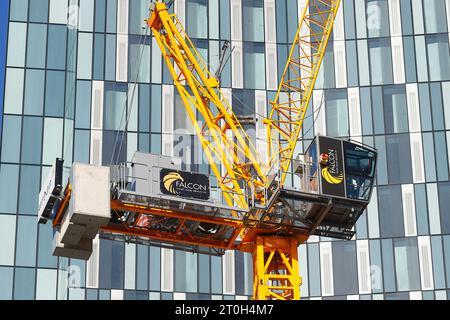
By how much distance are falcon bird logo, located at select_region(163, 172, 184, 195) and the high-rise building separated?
24.2 m

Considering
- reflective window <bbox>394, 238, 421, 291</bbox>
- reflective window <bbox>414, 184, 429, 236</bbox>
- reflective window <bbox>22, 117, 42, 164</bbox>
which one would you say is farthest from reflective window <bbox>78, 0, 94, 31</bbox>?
reflective window <bbox>394, 238, 421, 291</bbox>

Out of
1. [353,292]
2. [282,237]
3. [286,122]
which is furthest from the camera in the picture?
[353,292]

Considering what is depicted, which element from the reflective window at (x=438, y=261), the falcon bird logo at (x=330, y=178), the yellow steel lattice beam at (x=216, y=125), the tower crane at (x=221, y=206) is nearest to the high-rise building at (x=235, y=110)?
the reflective window at (x=438, y=261)

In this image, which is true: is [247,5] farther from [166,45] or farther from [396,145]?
[166,45]

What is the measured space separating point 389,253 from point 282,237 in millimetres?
22597

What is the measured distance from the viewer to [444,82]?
87.5 m

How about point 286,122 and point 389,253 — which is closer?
point 286,122

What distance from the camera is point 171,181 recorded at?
58.2 m

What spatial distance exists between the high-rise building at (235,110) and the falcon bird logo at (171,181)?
24211 millimetres

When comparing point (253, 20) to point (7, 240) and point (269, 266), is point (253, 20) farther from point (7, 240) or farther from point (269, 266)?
point (269, 266)

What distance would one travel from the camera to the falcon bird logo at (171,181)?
58125 millimetres

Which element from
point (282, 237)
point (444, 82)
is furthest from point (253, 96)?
point (282, 237)

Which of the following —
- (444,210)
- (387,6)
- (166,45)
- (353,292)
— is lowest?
(353,292)

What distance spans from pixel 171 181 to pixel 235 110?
31.0 m
